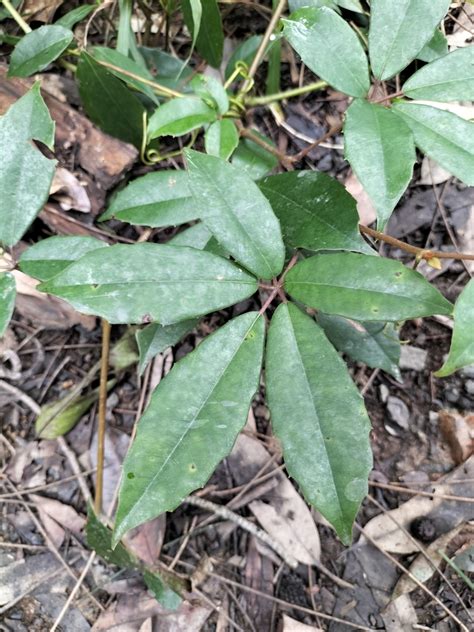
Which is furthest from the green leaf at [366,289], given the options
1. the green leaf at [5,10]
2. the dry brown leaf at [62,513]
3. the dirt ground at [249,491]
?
the green leaf at [5,10]

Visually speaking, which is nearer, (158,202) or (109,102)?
(158,202)

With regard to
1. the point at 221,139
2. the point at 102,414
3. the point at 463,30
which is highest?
the point at 463,30

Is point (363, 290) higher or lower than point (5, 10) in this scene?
lower

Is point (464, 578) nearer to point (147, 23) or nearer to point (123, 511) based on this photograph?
point (123, 511)

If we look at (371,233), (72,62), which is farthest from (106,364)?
(72,62)

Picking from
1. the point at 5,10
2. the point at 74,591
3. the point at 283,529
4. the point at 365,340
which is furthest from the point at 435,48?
the point at 74,591

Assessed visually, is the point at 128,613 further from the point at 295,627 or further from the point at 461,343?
the point at 461,343
